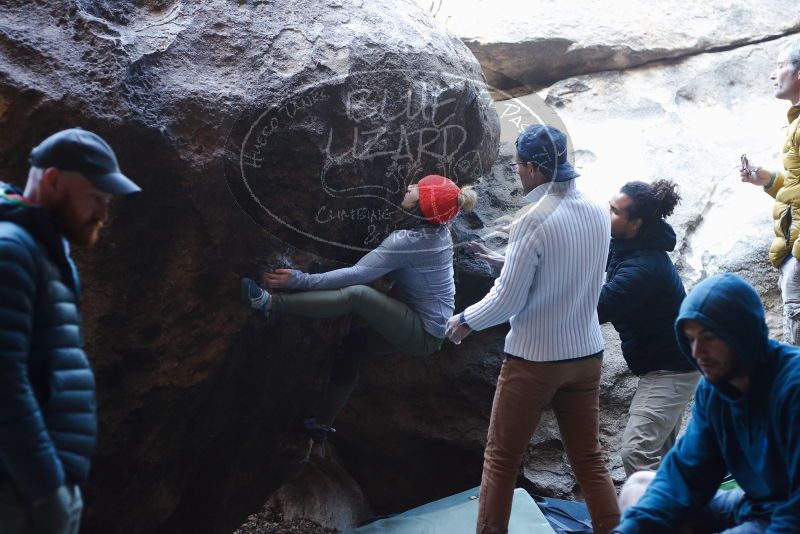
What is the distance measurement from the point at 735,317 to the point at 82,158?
190 centimetres

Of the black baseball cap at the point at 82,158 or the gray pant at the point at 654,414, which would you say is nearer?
the black baseball cap at the point at 82,158

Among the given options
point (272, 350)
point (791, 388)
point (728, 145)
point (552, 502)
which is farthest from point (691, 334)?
point (728, 145)

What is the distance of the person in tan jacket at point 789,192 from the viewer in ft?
13.3

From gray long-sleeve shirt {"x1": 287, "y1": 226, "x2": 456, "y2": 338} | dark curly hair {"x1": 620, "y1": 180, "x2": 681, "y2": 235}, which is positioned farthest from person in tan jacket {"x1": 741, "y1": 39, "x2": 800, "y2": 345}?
gray long-sleeve shirt {"x1": 287, "y1": 226, "x2": 456, "y2": 338}

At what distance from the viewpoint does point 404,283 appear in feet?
12.5

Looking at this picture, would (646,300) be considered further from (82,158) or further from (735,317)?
(82,158)

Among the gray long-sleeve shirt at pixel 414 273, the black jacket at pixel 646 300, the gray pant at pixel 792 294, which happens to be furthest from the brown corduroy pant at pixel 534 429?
the gray pant at pixel 792 294

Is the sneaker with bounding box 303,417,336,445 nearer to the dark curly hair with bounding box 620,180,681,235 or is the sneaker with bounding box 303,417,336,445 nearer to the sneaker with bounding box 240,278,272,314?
the sneaker with bounding box 240,278,272,314

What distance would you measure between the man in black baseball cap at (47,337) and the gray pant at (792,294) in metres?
3.36

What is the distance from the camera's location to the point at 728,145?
614 centimetres

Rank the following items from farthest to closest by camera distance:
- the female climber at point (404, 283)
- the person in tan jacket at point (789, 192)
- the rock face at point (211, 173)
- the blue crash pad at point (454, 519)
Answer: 1. the blue crash pad at point (454, 519)
2. the person in tan jacket at point (789, 192)
3. the female climber at point (404, 283)
4. the rock face at point (211, 173)

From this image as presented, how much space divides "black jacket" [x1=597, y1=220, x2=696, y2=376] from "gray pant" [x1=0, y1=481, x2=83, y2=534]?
101 inches

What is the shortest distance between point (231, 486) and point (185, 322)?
1.10 m

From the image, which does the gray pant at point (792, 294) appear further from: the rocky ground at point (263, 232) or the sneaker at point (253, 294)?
the sneaker at point (253, 294)
